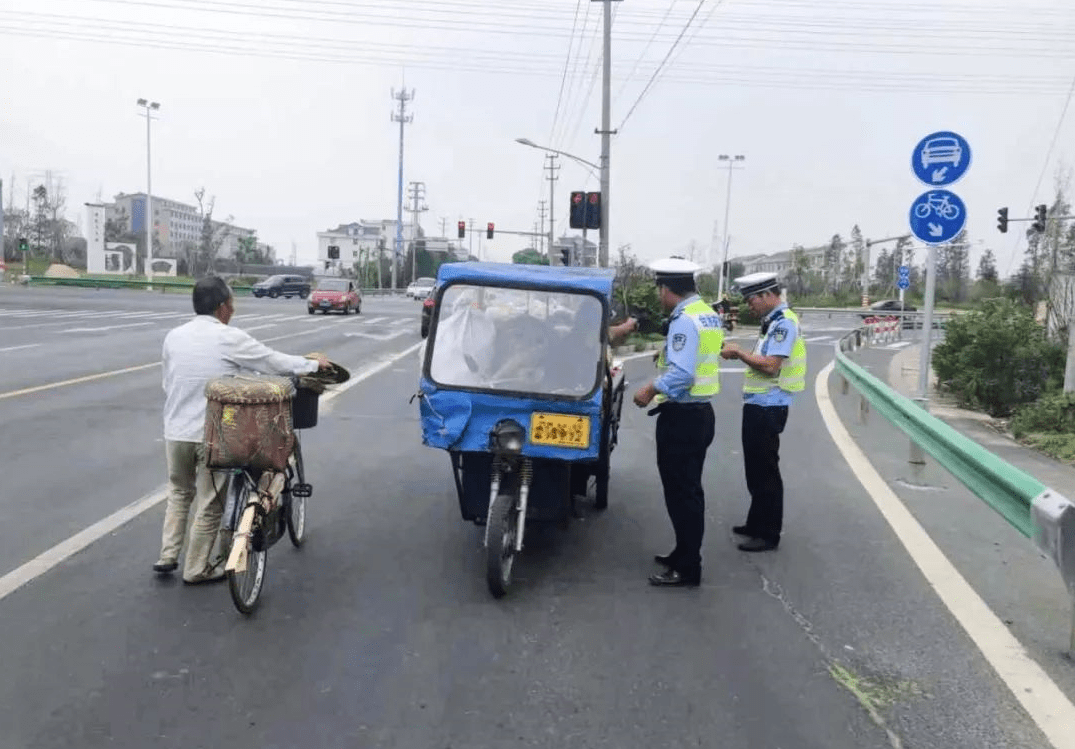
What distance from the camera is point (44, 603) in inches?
209

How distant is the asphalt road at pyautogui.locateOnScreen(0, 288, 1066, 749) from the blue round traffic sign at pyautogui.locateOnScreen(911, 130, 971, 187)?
12.7 ft

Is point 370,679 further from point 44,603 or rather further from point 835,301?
point 835,301

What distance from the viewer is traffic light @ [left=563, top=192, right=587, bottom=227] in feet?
91.7

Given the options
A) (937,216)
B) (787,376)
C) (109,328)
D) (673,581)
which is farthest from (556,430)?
(109,328)

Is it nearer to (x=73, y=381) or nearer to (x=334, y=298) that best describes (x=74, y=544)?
(x=73, y=381)

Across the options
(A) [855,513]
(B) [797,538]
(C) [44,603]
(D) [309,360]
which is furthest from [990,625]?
(C) [44,603]

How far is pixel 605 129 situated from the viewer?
3030cm

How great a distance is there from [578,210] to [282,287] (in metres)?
42.1

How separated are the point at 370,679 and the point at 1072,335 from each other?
11.2m

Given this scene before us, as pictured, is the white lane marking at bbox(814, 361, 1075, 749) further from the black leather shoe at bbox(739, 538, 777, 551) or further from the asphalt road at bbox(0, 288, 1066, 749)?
the black leather shoe at bbox(739, 538, 777, 551)

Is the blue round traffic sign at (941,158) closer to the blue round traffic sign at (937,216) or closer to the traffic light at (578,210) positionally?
the blue round traffic sign at (937,216)

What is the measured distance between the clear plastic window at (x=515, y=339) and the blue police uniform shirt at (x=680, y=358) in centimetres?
44

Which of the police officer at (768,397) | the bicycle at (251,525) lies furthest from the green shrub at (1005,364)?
the bicycle at (251,525)

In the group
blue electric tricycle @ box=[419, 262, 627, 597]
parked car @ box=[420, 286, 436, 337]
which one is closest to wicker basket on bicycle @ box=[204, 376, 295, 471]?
blue electric tricycle @ box=[419, 262, 627, 597]
